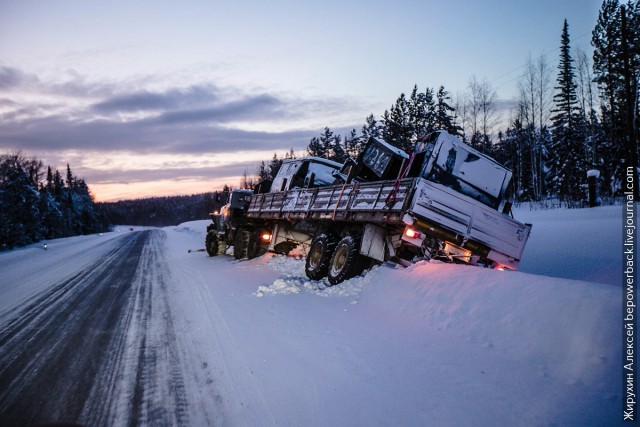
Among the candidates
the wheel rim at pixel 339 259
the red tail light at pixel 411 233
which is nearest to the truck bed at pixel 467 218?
the red tail light at pixel 411 233

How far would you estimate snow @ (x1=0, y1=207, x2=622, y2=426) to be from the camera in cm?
330

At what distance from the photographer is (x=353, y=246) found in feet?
27.8

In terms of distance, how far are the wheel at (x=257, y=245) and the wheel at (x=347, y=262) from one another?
6608mm

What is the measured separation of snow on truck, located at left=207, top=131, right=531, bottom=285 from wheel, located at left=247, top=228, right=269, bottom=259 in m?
4.03

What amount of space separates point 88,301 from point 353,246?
6.09m

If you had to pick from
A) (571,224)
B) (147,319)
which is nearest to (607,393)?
(147,319)

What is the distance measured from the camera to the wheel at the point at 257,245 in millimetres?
14936

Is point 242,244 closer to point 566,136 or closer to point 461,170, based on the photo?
point 461,170

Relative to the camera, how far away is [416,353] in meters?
4.57

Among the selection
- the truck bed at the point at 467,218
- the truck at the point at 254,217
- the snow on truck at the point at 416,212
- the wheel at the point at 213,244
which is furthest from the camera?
the wheel at the point at 213,244

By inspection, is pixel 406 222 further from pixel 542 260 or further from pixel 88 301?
pixel 88 301

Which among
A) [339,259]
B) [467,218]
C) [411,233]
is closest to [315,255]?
[339,259]

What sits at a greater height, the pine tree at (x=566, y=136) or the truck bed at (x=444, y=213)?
the pine tree at (x=566, y=136)

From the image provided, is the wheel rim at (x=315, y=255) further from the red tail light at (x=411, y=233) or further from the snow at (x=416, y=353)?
the red tail light at (x=411, y=233)
